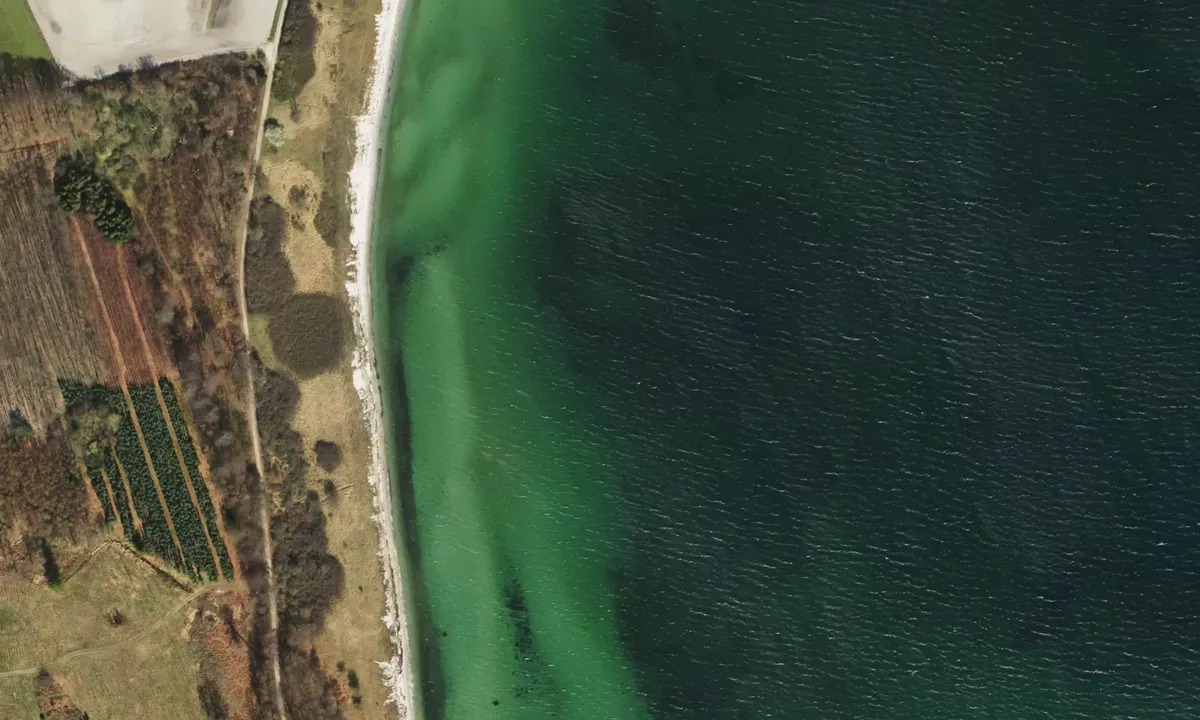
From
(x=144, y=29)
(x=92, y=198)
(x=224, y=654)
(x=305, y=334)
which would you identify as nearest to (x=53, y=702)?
(x=224, y=654)

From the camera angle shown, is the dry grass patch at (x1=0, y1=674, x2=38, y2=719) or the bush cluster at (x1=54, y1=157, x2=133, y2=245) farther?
the dry grass patch at (x1=0, y1=674, x2=38, y2=719)

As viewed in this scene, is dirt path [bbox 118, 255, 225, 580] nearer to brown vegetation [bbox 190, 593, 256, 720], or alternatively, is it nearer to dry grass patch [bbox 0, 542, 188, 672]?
dry grass patch [bbox 0, 542, 188, 672]

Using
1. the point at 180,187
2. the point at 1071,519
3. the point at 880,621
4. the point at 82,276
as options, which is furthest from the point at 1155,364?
the point at 82,276

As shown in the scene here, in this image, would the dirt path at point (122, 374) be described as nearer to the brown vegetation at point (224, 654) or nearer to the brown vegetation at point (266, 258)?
the brown vegetation at point (224, 654)

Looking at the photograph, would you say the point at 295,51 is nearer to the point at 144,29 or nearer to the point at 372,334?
the point at 144,29

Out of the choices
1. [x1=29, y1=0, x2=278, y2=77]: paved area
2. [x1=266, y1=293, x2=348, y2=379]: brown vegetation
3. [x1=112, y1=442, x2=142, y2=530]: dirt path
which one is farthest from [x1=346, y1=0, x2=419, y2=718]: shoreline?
[x1=112, y1=442, x2=142, y2=530]: dirt path

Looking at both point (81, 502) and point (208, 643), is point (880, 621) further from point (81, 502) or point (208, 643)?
point (81, 502)
